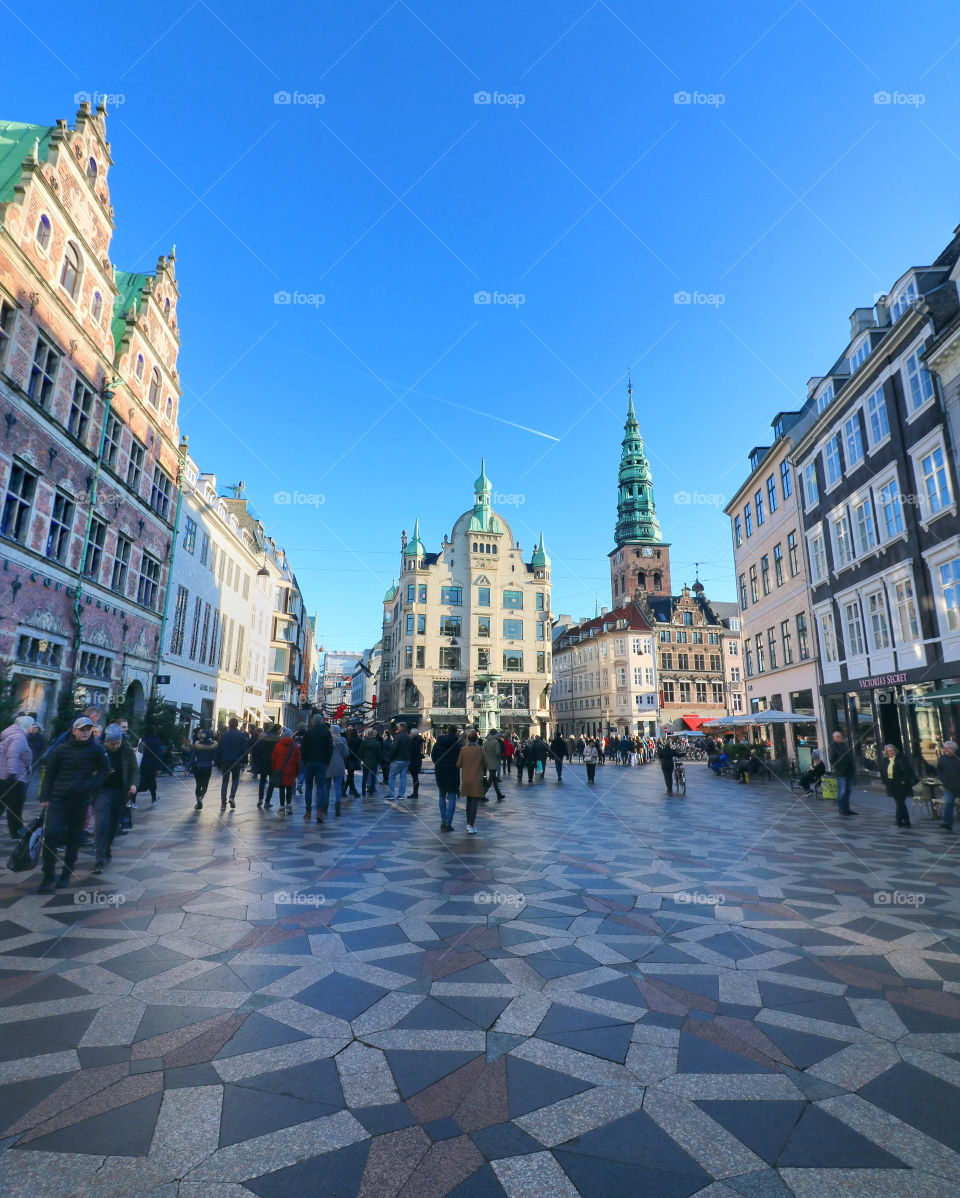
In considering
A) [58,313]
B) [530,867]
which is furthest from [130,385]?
[530,867]

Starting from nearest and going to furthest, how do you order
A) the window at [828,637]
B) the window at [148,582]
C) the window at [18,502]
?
the window at [18,502], the window at [148,582], the window at [828,637]

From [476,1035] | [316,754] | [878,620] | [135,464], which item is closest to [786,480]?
[878,620]

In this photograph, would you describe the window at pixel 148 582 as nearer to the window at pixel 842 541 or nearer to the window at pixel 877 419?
the window at pixel 842 541

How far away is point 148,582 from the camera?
26.1m

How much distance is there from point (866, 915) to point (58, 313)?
22.7m

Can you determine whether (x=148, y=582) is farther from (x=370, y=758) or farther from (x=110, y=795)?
(x=110, y=795)

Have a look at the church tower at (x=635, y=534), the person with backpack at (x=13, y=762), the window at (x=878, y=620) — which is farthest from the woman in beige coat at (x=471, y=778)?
the church tower at (x=635, y=534)

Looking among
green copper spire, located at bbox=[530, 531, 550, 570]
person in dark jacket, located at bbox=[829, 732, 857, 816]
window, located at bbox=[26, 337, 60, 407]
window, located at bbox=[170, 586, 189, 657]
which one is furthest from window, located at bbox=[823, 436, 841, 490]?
green copper spire, located at bbox=[530, 531, 550, 570]

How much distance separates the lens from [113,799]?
8500mm

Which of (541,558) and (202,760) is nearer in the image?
(202,760)

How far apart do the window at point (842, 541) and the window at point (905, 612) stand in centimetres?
332

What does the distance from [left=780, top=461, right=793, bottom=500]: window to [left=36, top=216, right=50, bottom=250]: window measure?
97.8ft

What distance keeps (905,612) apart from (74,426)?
88.4ft

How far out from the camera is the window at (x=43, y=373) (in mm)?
17094
